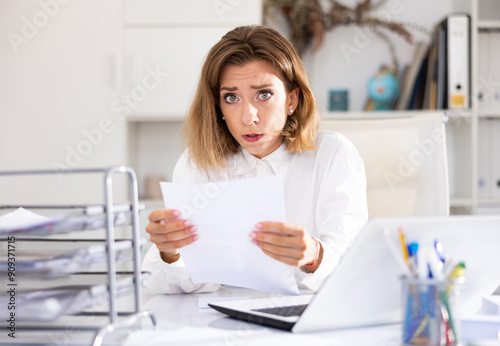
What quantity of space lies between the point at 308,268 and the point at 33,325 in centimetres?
59

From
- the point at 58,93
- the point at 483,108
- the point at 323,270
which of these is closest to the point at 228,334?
the point at 323,270

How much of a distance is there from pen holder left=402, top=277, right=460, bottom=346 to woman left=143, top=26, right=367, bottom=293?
548 millimetres

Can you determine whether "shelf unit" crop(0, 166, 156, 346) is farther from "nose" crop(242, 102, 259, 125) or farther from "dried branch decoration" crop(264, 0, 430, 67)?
"dried branch decoration" crop(264, 0, 430, 67)

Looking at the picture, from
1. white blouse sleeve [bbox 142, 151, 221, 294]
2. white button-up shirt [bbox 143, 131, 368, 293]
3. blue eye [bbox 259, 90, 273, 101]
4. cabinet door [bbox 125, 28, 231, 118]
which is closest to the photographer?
white blouse sleeve [bbox 142, 151, 221, 294]

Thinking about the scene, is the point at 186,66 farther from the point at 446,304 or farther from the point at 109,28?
the point at 446,304

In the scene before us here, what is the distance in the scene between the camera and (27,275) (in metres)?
0.75

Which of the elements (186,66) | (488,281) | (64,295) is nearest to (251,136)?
(488,281)

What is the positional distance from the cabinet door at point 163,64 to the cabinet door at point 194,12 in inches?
1.4

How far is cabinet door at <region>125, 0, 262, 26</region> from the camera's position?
2.72m

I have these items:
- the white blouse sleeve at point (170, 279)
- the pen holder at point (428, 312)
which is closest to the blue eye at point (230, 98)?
the white blouse sleeve at point (170, 279)

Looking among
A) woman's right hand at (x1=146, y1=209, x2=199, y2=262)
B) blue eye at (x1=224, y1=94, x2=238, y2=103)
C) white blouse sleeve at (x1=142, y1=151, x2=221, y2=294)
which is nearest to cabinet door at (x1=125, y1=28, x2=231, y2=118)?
blue eye at (x1=224, y1=94, x2=238, y2=103)

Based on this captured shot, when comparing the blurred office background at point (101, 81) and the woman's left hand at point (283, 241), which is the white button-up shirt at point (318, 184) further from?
the blurred office background at point (101, 81)

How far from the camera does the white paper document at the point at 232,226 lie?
1.01m

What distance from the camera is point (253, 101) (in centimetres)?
149
